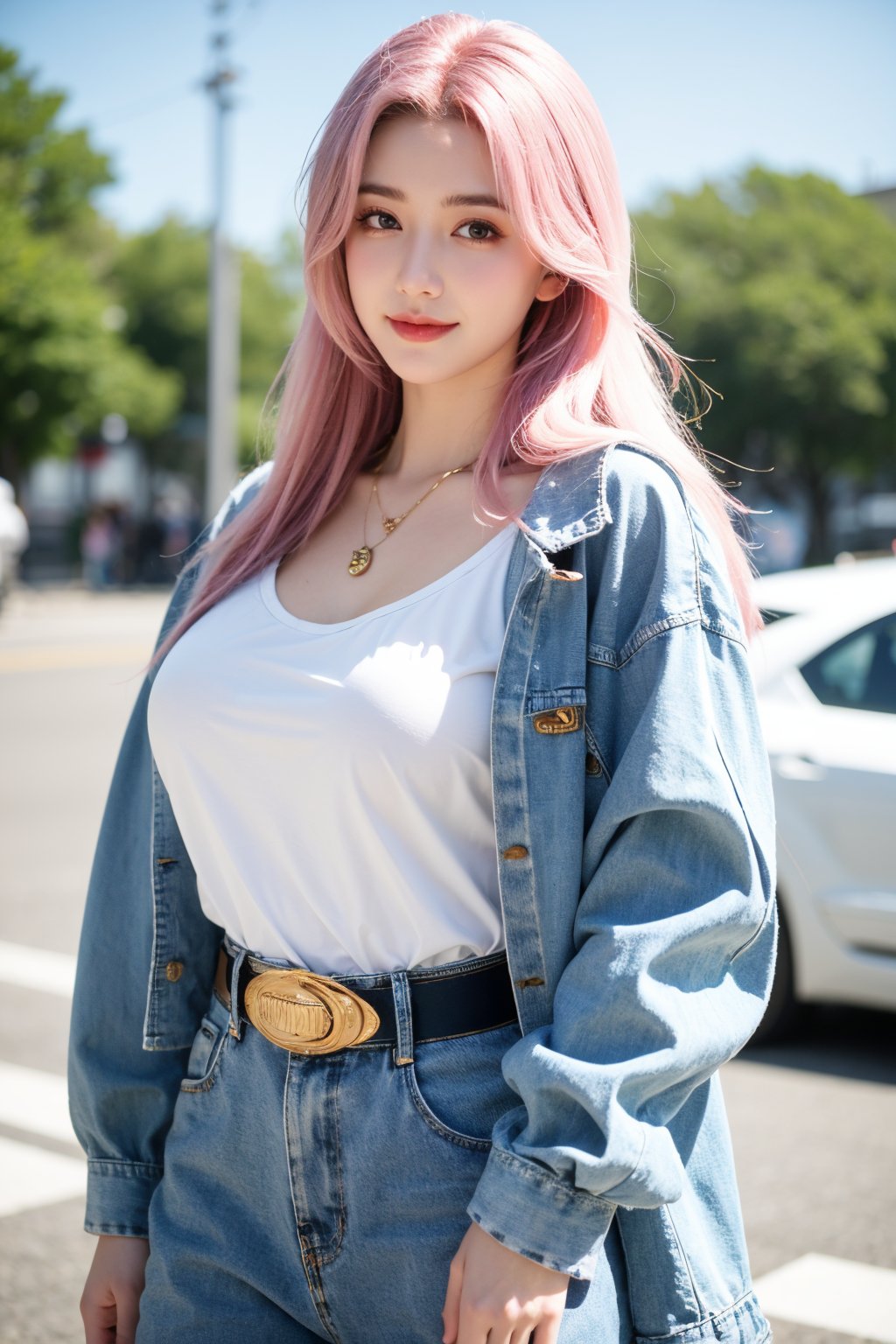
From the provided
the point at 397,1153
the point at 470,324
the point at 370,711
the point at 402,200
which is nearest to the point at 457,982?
the point at 397,1153

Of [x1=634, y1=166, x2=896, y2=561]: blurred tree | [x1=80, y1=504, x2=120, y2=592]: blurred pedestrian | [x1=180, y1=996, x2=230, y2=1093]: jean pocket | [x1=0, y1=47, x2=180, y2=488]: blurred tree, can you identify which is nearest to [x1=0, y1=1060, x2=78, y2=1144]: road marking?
[x1=180, y1=996, x2=230, y2=1093]: jean pocket

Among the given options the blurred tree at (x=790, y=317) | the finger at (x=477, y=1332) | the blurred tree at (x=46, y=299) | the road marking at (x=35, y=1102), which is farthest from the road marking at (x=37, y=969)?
the blurred tree at (x=790, y=317)

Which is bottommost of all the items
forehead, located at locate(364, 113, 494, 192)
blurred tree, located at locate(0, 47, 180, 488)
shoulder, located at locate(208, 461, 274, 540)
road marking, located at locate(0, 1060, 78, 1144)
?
road marking, located at locate(0, 1060, 78, 1144)

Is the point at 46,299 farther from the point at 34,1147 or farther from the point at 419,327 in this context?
the point at 419,327

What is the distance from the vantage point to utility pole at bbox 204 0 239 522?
69.9ft

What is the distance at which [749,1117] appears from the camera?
4.41m

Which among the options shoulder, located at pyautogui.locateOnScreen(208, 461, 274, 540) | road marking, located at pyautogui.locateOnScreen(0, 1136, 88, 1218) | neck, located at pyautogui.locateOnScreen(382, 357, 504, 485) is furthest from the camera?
road marking, located at pyautogui.locateOnScreen(0, 1136, 88, 1218)

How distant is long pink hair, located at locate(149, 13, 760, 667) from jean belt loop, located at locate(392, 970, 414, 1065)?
0.54 m

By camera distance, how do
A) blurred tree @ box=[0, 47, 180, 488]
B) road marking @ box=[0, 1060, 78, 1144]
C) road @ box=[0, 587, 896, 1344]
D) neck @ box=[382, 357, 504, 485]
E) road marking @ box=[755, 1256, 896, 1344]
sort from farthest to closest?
blurred tree @ box=[0, 47, 180, 488], road marking @ box=[0, 1060, 78, 1144], road @ box=[0, 587, 896, 1344], road marking @ box=[755, 1256, 896, 1344], neck @ box=[382, 357, 504, 485]

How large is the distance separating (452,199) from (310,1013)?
3.13 ft

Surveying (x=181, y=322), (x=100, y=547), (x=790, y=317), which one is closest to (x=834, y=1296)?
(x=100, y=547)

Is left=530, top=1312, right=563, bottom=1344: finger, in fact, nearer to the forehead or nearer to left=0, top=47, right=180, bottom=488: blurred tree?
the forehead

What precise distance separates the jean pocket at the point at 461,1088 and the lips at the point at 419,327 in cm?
82

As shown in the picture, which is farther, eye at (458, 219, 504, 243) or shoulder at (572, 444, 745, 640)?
eye at (458, 219, 504, 243)
